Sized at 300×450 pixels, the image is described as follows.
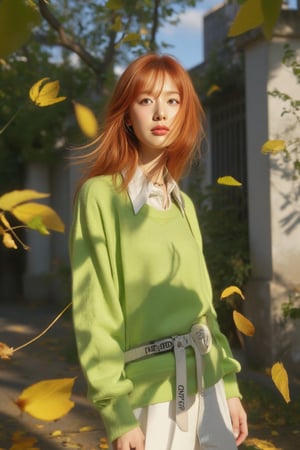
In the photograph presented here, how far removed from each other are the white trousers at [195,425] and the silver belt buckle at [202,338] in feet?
0.36

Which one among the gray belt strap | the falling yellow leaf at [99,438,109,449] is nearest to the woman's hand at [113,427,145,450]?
the gray belt strap

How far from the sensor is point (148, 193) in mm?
2414

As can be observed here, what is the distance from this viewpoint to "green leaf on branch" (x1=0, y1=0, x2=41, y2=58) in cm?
129

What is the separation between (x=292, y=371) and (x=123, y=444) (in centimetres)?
416

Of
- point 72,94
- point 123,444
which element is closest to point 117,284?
point 123,444

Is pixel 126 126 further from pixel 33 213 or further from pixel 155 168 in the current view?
pixel 33 213

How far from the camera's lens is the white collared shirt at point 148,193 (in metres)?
2.38

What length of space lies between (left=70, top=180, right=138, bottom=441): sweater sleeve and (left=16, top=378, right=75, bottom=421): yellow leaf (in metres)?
0.49

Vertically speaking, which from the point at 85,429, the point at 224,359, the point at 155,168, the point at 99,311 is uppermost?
the point at 155,168

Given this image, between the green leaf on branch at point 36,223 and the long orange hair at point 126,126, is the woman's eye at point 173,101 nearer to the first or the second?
the long orange hair at point 126,126

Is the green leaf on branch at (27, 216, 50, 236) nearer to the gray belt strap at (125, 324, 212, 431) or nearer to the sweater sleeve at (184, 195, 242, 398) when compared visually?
the gray belt strap at (125, 324, 212, 431)

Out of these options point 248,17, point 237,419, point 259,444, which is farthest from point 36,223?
point 259,444

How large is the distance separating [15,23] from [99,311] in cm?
104

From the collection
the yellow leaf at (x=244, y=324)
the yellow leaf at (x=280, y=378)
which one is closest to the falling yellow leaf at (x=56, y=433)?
the yellow leaf at (x=244, y=324)
